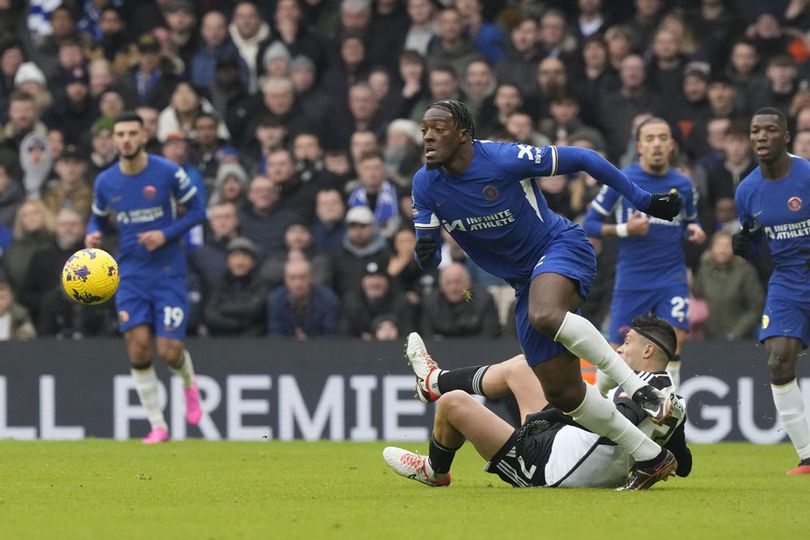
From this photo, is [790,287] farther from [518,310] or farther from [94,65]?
[94,65]

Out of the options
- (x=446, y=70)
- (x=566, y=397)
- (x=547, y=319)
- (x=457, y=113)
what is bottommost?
(x=566, y=397)

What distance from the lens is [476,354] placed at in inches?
653

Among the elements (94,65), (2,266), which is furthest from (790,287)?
(94,65)

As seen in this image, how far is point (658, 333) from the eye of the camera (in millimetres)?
10016

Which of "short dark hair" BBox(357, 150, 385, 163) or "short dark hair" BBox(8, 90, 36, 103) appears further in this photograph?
"short dark hair" BBox(8, 90, 36, 103)

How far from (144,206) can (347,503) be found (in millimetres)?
6543

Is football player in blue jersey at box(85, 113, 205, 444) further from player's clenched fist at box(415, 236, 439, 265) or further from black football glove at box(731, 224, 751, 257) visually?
player's clenched fist at box(415, 236, 439, 265)

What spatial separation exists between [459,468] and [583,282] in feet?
10.7

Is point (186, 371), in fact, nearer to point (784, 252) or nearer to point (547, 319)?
point (784, 252)

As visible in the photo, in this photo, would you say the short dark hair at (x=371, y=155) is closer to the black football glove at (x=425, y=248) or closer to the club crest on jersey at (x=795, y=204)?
the club crest on jersey at (x=795, y=204)

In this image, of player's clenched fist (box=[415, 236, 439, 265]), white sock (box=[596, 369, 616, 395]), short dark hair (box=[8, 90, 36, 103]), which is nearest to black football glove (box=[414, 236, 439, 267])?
player's clenched fist (box=[415, 236, 439, 265])

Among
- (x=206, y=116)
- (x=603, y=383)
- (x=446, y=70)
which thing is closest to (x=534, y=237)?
(x=603, y=383)

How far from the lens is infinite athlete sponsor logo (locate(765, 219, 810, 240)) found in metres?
12.0

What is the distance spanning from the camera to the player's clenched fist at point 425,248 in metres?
9.89
